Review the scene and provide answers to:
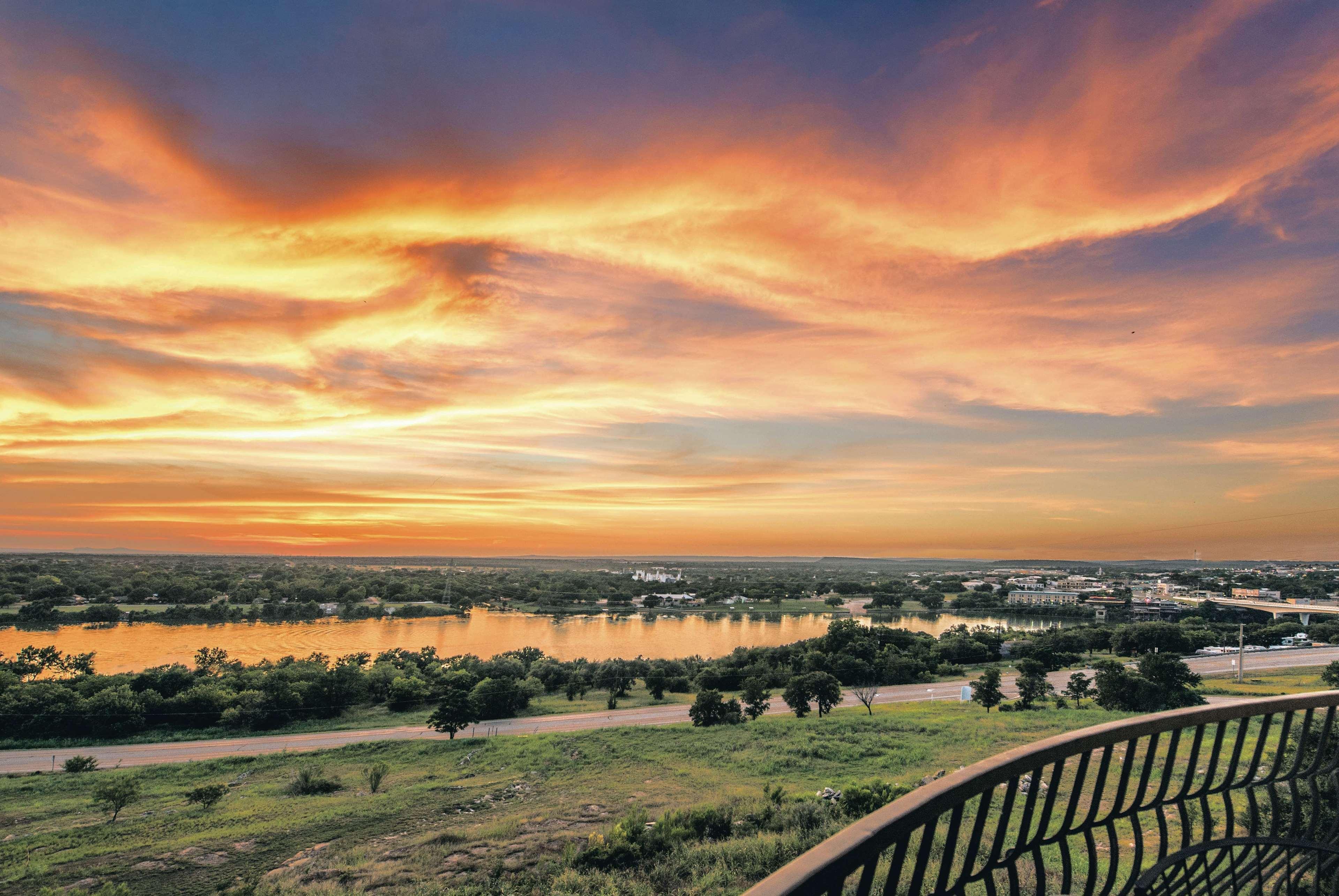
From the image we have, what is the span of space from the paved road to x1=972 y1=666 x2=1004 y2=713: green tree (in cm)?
317

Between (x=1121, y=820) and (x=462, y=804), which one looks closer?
(x=1121, y=820)

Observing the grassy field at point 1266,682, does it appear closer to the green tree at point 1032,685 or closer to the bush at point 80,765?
the green tree at point 1032,685

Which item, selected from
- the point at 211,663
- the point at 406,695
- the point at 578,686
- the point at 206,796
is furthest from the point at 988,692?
the point at 211,663

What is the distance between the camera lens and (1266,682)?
22781 mm

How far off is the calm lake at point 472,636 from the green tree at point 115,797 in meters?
21.9

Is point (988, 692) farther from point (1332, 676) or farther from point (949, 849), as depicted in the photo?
point (949, 849)

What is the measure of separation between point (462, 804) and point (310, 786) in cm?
545

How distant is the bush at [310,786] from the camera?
15.8 m

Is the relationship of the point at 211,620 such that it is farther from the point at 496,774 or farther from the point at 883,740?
the point at 883,740

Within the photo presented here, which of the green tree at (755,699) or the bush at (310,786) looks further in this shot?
the green tree at (755,699)

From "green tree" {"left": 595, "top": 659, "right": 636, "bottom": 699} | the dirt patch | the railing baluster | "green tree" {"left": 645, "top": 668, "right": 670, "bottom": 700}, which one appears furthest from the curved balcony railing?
"green tree" {"left": 595, "top": 659, "right": 636, "bottom": 699}

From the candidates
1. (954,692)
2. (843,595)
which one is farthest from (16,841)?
(843,595)

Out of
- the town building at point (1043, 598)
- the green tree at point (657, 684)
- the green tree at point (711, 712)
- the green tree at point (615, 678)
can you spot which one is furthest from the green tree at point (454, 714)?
the town building at point (1043, 598)

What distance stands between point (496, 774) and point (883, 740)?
10049mm
